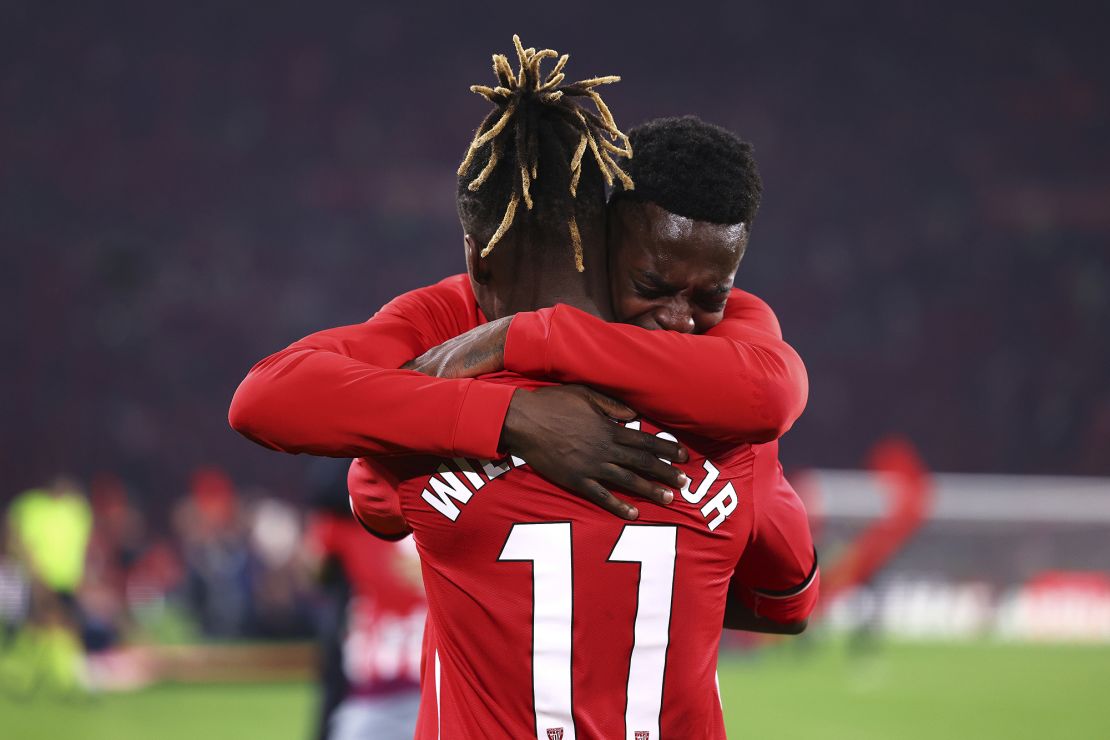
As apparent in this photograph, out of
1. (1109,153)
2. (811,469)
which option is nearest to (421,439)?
(811,469)

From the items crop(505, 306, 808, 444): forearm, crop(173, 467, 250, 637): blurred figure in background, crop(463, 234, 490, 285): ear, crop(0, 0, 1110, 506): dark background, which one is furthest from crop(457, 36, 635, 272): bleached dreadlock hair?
crop(0, 0, 1110, 506): dark background

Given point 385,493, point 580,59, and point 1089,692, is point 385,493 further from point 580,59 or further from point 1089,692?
point 580,59

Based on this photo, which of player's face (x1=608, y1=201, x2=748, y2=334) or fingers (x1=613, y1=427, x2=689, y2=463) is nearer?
fingers (x1=613, y1=427, x2=689, y2=463)

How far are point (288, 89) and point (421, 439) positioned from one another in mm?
17559

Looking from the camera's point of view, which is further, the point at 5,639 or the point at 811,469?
the point at 811,469

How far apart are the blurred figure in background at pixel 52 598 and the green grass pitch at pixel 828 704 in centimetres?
31

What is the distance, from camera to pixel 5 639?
9.59 meters

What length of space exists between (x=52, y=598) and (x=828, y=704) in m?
5.72

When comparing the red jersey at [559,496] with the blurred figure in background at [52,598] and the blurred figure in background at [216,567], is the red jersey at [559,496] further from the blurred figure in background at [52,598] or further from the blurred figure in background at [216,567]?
the blurred figure in background at [216,567]

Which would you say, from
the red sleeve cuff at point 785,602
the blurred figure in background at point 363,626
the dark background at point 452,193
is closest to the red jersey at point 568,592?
the red sleeve cuff at point 785,602

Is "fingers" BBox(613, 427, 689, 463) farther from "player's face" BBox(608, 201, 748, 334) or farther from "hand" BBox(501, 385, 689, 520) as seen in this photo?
"player's face" BBox(608, 201, 748, 334)

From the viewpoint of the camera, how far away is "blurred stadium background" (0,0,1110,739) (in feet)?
51.6

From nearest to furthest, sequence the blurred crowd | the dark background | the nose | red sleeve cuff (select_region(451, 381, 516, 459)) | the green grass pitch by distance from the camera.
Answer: red sleeve cuff (select_region(451, 381, 516, 459)), the nose, the green grass pitch, the blurred crowd, the dark background

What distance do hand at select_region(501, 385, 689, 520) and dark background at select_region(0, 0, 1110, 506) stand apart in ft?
48.2
